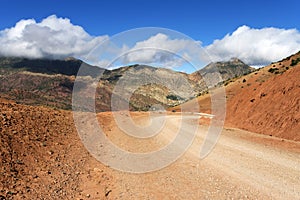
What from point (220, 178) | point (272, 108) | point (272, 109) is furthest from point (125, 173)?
point (272, 108)

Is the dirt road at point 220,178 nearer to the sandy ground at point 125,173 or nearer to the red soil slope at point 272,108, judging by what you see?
the sandy ground at point 125,173

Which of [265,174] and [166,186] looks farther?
[265,174]

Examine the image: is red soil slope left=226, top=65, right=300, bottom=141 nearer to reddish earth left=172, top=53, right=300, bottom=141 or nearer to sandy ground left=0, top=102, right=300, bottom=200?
reddish earth left=172, top=53, right=300, bottom=141

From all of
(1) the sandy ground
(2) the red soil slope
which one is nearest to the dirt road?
(1) the sandy ground

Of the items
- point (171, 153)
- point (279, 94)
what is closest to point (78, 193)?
point (171, 153)

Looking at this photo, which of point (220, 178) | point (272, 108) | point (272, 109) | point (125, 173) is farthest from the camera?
point (272, 108)

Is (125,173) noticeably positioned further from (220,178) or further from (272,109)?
(272,109)

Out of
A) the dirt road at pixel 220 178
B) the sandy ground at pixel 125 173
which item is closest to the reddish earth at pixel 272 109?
the sandy ground at pixel 125 173

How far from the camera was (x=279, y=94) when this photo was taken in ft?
97.1

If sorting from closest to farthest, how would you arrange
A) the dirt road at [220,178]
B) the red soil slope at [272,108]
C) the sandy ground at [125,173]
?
the dirt road at [220,178]
the sandy ground at [125,173]
the red soil slope at [272,108]

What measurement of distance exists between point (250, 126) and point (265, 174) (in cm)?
1874

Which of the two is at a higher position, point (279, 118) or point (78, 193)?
point (279, 118)

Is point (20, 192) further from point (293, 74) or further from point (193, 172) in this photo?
point (293, 74)

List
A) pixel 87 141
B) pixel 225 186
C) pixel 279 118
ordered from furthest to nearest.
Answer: pixel 279 118
pixel 87 141
pixel 225 186
